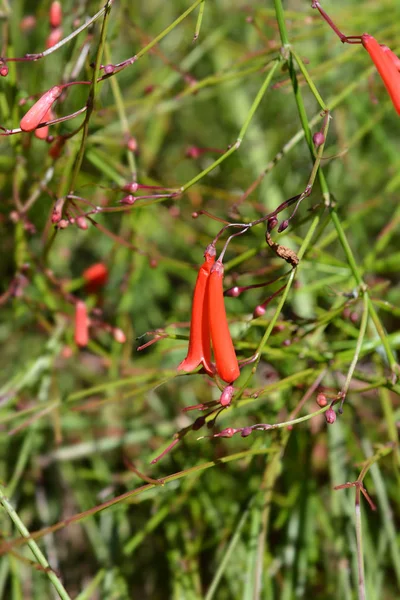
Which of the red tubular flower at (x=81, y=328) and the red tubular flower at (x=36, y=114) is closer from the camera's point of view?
the red tubular flower at (x=36, y=114)

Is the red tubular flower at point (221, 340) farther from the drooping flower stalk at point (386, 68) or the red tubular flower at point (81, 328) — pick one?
the red tubular flower at point (81, 328)

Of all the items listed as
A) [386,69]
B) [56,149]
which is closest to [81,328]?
[56,149]

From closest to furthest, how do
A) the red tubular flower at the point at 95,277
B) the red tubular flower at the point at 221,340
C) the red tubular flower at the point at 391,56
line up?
the red tubular flower at the point at 221,340 → the red tubular flower at the point at 391,56 → the red tubular flower at the point at 95,277

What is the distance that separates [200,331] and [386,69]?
524mm

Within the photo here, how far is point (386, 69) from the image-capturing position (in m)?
1.04

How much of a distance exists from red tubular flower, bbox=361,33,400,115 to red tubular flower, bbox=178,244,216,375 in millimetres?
405

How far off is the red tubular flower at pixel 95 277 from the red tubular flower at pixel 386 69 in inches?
41.4

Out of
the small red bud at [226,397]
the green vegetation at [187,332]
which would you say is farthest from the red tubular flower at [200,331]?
the green vegetation at [187,332]

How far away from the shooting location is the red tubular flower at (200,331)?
1.00 meters

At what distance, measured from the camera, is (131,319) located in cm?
211

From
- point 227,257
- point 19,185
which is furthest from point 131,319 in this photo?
point 19,185

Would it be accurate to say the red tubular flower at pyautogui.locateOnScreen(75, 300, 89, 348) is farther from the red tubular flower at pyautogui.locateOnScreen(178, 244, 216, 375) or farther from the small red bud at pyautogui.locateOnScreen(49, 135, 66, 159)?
the red tubular flower at pyautogui.locateOnScreen(178, 244, 216, 375)

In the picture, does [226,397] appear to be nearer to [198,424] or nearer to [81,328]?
[198,424]

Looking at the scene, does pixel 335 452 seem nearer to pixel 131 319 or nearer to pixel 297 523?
pixel 297 523
